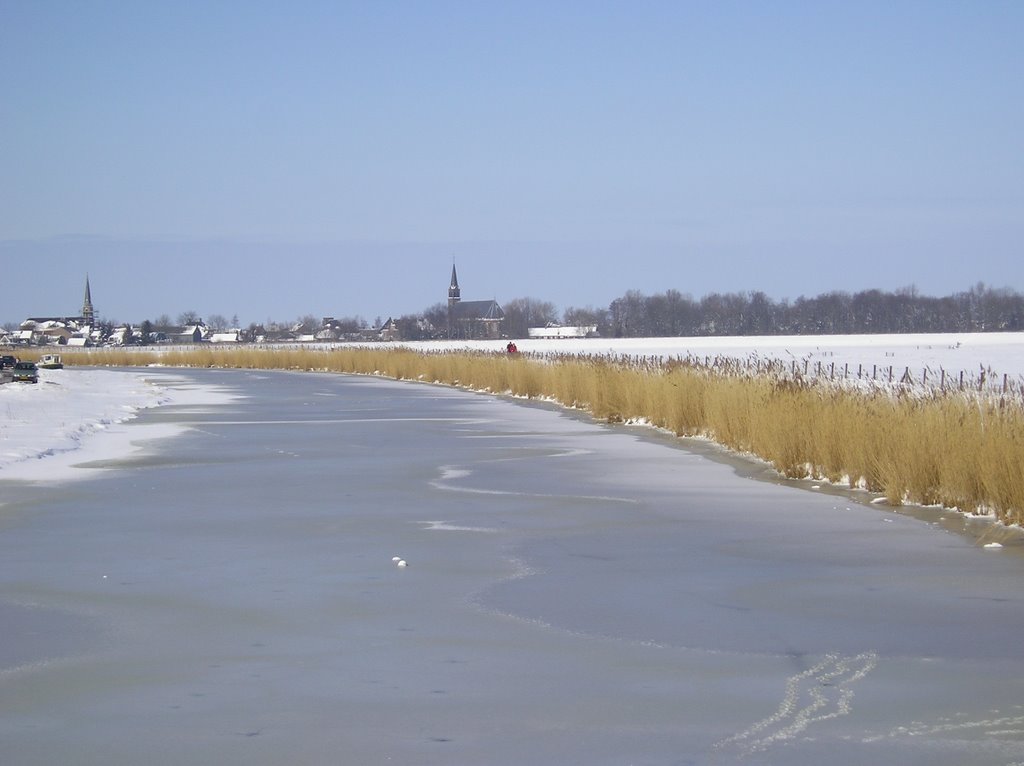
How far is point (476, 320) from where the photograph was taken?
17688 cm

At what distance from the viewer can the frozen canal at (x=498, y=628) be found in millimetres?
5477

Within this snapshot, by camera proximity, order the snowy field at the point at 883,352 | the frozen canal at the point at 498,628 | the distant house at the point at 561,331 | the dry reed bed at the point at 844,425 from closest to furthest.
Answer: the frozen canal at the point at 498,628, the dry reed bed at the point at 844,425, the snowy field at the point at 883,352, the distant house at the point at 561,331

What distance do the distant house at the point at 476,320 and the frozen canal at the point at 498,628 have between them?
153 meters

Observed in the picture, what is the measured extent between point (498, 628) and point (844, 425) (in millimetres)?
8637

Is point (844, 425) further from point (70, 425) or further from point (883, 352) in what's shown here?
point (883, 352)

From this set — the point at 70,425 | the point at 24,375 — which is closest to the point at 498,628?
the point at 70,425

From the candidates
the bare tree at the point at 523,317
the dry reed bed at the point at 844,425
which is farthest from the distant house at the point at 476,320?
the dry reed bed at the point at 844,425

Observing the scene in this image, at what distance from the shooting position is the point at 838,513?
1256 cm

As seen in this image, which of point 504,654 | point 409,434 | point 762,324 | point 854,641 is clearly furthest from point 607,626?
point 762,324

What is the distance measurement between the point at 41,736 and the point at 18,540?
18.8 feet

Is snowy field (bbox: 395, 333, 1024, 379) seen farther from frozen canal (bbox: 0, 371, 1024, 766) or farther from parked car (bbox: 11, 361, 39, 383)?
parked car (bbox: 11, 361, 39, 383)

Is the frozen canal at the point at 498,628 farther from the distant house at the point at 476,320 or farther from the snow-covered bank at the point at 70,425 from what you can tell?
the distant house at the point at 476,320

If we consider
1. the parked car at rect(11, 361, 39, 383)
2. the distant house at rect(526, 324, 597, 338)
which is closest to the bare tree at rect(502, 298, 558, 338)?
the distant house at rect(526, 324, 597, 338)

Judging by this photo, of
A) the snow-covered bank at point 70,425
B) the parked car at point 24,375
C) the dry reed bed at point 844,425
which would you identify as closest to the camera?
the dry reed bed at point 844,425
